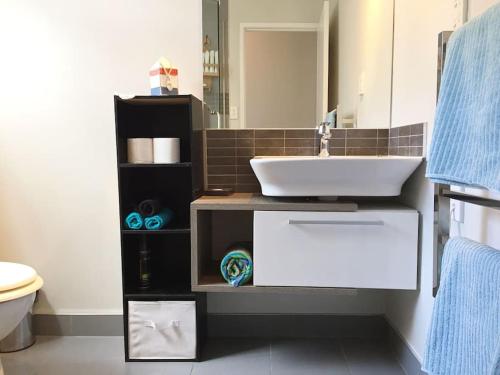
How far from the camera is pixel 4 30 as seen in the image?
1.84m

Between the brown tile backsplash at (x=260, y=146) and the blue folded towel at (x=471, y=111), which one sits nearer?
the blue folded towel at (x=471, y=111)

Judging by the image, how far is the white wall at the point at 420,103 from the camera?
1.28 meters

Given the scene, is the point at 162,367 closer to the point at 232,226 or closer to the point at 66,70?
the point at 232,226

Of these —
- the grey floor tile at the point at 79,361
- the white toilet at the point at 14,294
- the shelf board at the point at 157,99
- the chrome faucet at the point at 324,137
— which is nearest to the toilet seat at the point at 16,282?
the white toilet at the point at 14,294

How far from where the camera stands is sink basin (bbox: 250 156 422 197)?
1.41 m

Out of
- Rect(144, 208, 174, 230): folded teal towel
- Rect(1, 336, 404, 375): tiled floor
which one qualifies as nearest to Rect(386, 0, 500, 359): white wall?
Rect(1, 336, 404, 375): tiled floor

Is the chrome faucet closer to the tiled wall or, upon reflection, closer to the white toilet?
the tiled wall

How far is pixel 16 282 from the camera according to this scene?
141cm

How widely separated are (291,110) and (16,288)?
1.33 meters

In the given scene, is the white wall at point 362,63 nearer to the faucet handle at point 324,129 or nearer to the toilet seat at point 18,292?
the faucet handle at point 324,129

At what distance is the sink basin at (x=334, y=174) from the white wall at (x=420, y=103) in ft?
0.40

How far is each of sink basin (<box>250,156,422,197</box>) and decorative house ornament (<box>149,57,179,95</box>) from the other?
0.53 m

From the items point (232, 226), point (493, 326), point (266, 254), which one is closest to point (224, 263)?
point (266, 254)

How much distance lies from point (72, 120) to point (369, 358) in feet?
5.77
